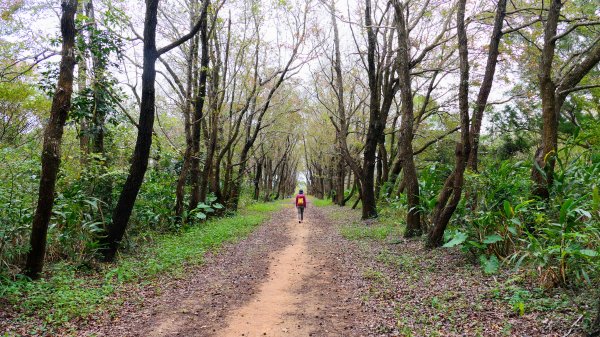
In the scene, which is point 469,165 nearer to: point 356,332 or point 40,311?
point 356,332

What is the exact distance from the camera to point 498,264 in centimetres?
555

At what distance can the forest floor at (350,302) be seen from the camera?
4.09 metres

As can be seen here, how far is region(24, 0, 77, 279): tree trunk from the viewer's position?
220 inches

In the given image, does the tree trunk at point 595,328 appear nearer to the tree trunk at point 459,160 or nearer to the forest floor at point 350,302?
the forest floor at point 350,302

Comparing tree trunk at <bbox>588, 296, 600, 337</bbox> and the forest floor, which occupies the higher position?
tree trunk at <bbox>588, 296, 600, 337</bbox>

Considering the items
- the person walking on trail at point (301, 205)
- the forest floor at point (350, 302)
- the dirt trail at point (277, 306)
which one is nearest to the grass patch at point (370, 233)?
the forest floor at point (350, 302)

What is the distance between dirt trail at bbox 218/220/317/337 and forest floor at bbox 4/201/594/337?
15 mm

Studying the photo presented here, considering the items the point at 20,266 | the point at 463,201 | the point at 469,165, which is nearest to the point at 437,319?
the point at 463,201

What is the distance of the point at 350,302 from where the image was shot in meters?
5.52

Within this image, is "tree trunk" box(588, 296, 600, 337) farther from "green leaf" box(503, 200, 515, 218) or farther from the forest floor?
"green leaf" box(503, 200, 515, 218)

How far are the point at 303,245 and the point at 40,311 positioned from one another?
6706 mm

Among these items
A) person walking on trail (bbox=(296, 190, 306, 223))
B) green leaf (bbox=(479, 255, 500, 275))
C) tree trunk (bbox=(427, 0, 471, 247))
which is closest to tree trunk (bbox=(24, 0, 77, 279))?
green leaf (bbox=(479, 255, 500, 275))

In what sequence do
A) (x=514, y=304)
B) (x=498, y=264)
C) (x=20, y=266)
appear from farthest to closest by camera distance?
(x=20, y=266) < (x=498, y=264) < (x=514, y=304)

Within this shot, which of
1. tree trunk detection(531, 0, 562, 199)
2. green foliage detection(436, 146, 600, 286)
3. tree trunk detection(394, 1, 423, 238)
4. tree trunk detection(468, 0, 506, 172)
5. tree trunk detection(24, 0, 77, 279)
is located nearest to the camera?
green foliage detection(436, 146, 600, 286)
